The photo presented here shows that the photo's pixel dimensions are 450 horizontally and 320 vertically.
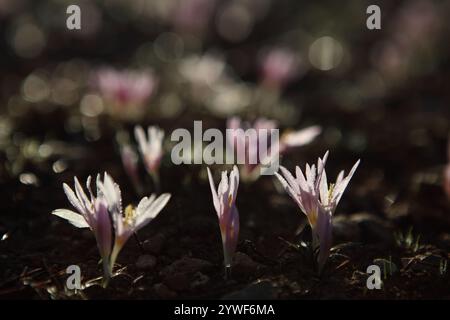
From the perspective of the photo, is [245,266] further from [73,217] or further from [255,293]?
[73,217]

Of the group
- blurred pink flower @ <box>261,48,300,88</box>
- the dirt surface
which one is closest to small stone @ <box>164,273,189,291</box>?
the dirt surface

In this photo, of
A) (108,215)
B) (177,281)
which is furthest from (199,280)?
(108,215)

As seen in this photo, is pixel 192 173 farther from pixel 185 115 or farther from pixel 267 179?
pixel 185 115

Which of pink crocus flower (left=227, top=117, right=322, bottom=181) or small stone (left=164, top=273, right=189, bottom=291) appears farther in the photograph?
pink crocus flower (left=227, top=117, right=322, bottom=181)

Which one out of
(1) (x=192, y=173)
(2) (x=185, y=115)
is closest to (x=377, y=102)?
(2) (x=185, y=115)

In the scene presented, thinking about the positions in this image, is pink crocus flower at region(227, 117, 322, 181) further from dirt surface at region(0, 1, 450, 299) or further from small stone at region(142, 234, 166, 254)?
small stone at region(142, 234, 166, 254)
